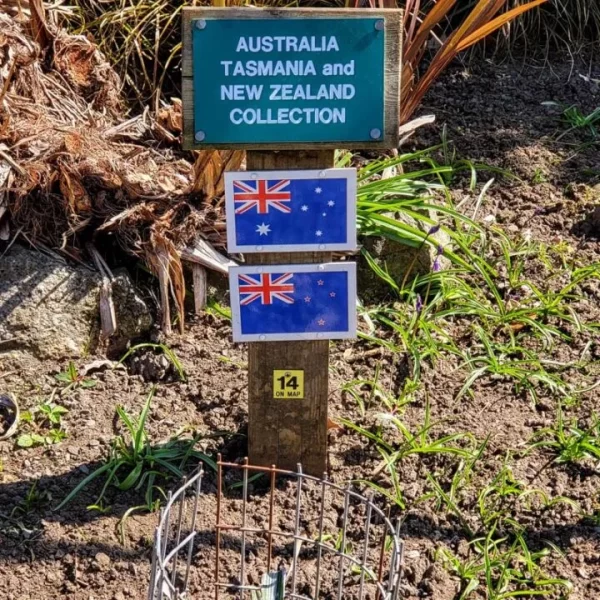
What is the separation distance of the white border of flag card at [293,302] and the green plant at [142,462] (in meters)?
0.51

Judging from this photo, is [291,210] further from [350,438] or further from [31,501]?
[31,501]

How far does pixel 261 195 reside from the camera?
9.07 ft

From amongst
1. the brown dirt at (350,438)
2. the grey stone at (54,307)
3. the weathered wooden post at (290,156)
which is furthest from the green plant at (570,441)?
the grey stone at (54,307)

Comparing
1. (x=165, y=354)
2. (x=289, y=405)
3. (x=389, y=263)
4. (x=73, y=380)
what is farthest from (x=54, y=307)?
(x=389, y=263)

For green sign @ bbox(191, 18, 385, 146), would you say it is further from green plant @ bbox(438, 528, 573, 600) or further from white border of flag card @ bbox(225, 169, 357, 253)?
green plant @ bbox(438, 528, 573, 600)

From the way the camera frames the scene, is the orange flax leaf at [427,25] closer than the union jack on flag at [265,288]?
No

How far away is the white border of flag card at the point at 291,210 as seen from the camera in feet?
9.04

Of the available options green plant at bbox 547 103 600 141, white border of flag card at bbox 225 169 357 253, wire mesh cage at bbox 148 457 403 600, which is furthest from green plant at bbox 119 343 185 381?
green plant at bbox 547 103 600 141

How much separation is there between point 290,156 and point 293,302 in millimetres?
426

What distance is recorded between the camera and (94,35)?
452 centimetres

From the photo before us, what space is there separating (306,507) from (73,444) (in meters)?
0.80

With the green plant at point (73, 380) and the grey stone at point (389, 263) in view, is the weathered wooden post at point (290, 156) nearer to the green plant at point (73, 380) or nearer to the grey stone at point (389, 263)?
the green plant at point (73, 380)

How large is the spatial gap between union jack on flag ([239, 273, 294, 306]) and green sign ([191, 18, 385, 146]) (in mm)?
404

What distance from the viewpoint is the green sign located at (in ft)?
8.45
